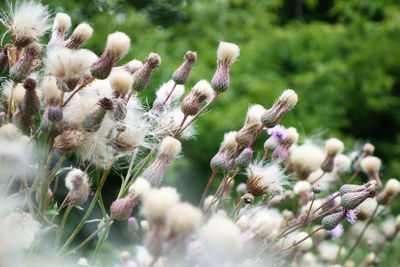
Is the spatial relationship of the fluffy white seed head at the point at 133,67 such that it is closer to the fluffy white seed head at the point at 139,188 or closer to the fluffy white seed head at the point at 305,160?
the fluffy white seed head at the point at 139,188

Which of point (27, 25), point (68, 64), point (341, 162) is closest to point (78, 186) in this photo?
point (68, 64)

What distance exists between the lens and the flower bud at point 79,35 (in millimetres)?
740

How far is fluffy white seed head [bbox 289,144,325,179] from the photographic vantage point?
940mm

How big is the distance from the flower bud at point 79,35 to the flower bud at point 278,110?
355 mm

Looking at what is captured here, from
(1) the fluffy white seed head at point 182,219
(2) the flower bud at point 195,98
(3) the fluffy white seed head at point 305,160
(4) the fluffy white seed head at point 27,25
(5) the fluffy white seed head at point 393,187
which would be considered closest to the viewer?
(1) the fluffy white seed head at point 182,219

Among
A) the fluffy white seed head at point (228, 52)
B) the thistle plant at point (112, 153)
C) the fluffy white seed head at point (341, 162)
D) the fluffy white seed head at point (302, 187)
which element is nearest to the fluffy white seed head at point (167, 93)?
the thistle plant at point (112, 153)

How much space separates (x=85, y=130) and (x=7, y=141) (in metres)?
0.11

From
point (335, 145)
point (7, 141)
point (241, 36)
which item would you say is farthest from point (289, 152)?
point (241, 36)

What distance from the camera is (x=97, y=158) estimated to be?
28.3 inches

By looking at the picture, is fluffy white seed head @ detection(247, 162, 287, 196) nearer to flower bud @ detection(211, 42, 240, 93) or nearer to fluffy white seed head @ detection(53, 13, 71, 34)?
flower bud @ detection(211, 42, 240, 93)

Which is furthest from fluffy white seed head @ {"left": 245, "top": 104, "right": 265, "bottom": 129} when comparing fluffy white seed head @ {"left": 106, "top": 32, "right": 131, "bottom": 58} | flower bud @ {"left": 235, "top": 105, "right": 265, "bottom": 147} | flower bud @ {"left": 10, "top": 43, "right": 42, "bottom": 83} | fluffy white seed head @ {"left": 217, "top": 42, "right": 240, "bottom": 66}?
flower bud @ {"left": 10, "top": 43, "right": 42, "bottom": 83}

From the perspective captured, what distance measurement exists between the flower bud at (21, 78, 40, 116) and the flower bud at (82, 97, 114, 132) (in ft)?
0.25

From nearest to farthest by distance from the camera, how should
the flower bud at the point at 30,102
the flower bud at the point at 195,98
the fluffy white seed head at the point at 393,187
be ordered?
the flower bud at the point at 30,102
the flower bud at the point at 195,98
the fluffy white seed head at the point at 393,187

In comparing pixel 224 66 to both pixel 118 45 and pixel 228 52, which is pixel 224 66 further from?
pixel 118 45
